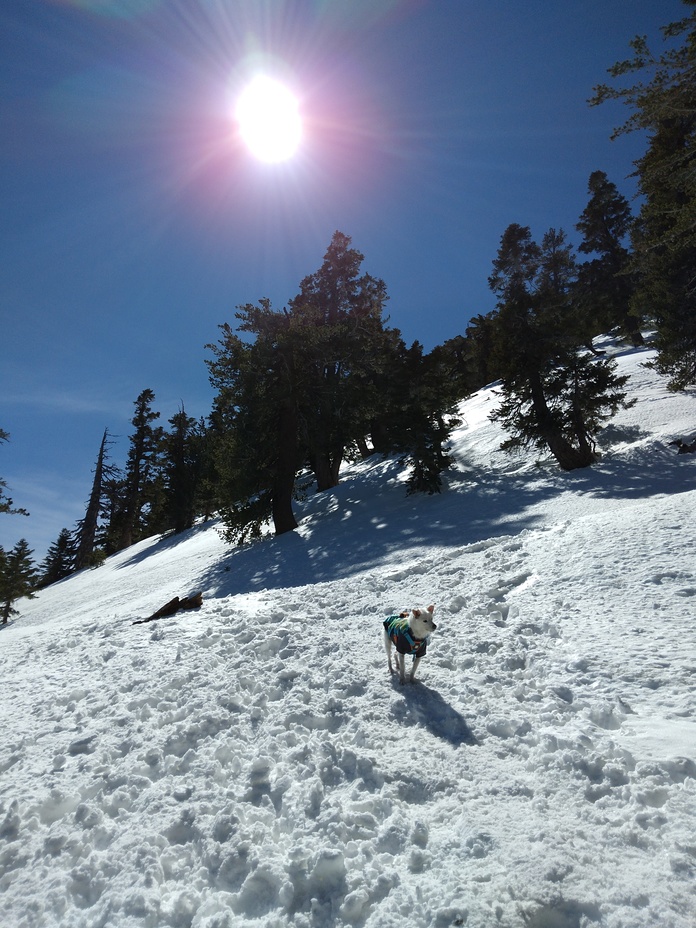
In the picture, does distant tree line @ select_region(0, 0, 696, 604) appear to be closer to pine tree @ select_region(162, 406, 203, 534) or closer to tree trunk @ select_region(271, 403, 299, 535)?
tree trunk @ select_region(271, 403, 299, 535)

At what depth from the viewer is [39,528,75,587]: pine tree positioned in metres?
50.7

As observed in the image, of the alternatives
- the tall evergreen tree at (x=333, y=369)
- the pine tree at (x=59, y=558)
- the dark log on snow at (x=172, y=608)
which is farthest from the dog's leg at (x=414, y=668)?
the pine tree at (x=59, y=558)

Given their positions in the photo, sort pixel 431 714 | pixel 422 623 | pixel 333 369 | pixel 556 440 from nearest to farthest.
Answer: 1. pixel 431 714
2. pixel 422 623
3. pixel 556 440
4. pixel 333 369

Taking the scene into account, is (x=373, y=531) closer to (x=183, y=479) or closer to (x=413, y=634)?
(x=413, y=634)

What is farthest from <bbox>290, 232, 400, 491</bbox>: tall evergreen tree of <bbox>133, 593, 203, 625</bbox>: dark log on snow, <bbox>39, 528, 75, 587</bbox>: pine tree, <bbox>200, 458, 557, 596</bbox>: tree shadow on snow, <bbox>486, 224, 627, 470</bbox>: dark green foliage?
<bbox>39, 528, 75, 587</bbox>: pine tree

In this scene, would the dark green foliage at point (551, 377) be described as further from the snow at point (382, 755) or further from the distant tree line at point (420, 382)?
the snow at point (382, 755)

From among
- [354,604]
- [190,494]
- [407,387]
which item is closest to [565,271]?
[407,387]

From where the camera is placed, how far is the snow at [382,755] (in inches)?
124

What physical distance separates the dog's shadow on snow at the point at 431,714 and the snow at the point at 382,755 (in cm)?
3

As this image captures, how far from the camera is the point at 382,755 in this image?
458 centimetres

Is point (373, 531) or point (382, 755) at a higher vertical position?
point (373, 531)

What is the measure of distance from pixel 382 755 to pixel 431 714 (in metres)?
0.84

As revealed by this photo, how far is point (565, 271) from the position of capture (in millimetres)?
38719

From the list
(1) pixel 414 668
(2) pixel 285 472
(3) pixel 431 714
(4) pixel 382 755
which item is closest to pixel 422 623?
(1) pixel 414 668
